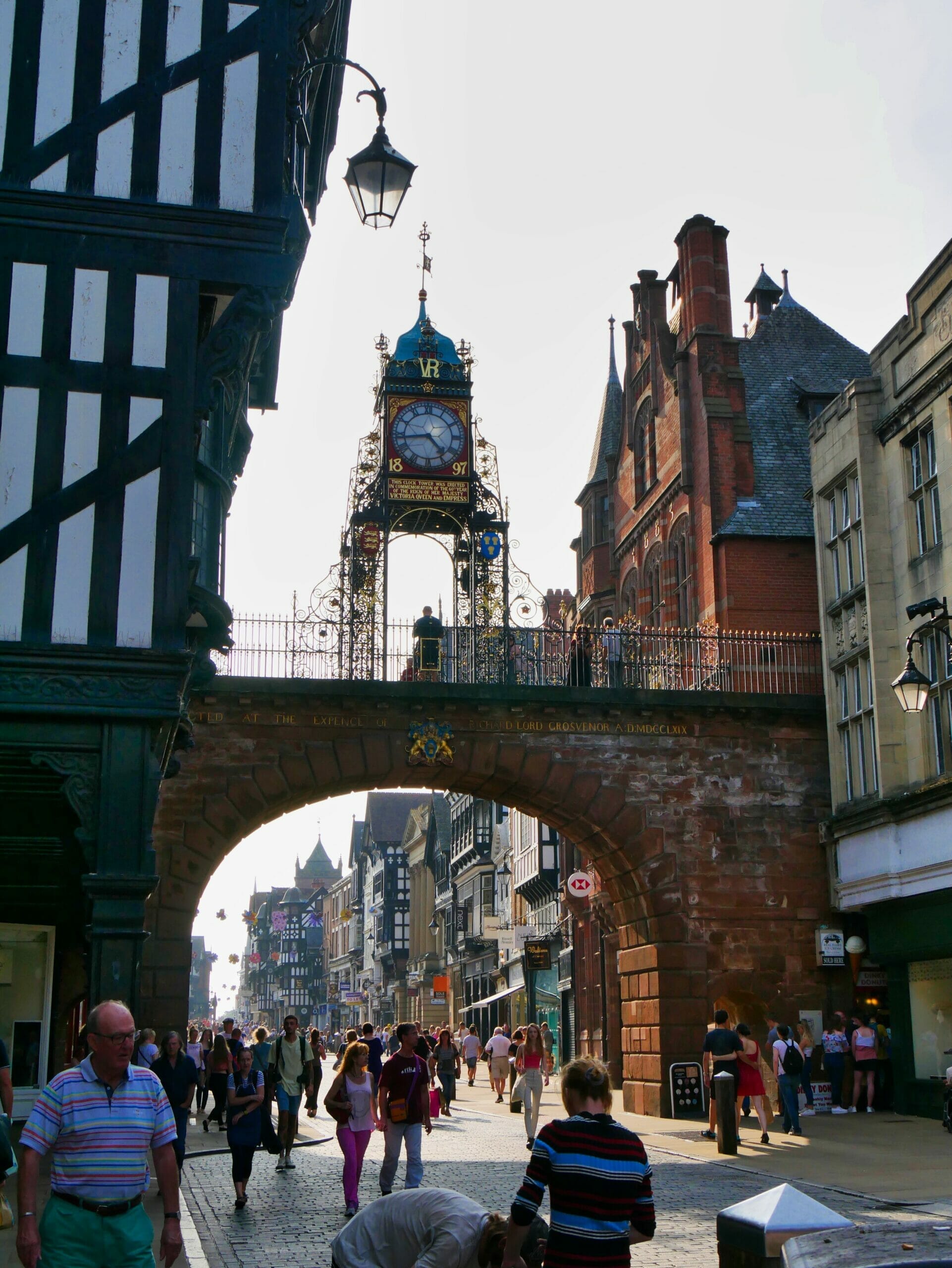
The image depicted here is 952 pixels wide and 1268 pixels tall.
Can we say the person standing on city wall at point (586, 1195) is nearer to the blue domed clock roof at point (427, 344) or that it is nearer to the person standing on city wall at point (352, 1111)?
the person standing on city wall at point (352, 1111)

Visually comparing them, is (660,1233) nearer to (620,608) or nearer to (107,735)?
(107,735)

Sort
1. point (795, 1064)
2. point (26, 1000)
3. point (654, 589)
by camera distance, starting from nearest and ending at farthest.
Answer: point (795, 1064) → point (26, 1000) → point (654, 589)

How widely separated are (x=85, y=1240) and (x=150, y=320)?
29.1 feet

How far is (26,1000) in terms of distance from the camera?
754 inches

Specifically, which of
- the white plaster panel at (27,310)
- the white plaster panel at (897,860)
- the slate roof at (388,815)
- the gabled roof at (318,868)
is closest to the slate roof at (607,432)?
the white plaster panel at (897,860)

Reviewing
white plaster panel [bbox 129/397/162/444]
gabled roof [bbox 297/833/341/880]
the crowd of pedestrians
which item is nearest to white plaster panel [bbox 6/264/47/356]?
white plaster panel [bbox 129/397/162/444]

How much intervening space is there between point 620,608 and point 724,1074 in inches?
821

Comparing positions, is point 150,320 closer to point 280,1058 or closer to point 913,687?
point 280,1058

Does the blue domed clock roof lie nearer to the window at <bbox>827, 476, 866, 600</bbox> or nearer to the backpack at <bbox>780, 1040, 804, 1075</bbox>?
the window at <bbox>827, 476, 866, 600</bbox>

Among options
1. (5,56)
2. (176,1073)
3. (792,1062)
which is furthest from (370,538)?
(176,1073)

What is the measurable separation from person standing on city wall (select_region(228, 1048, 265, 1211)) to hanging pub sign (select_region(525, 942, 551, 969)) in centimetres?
1816

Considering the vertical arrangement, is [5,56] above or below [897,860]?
above

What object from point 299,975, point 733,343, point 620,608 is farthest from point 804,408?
point 299,975

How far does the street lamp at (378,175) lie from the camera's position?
11039 millimetres
